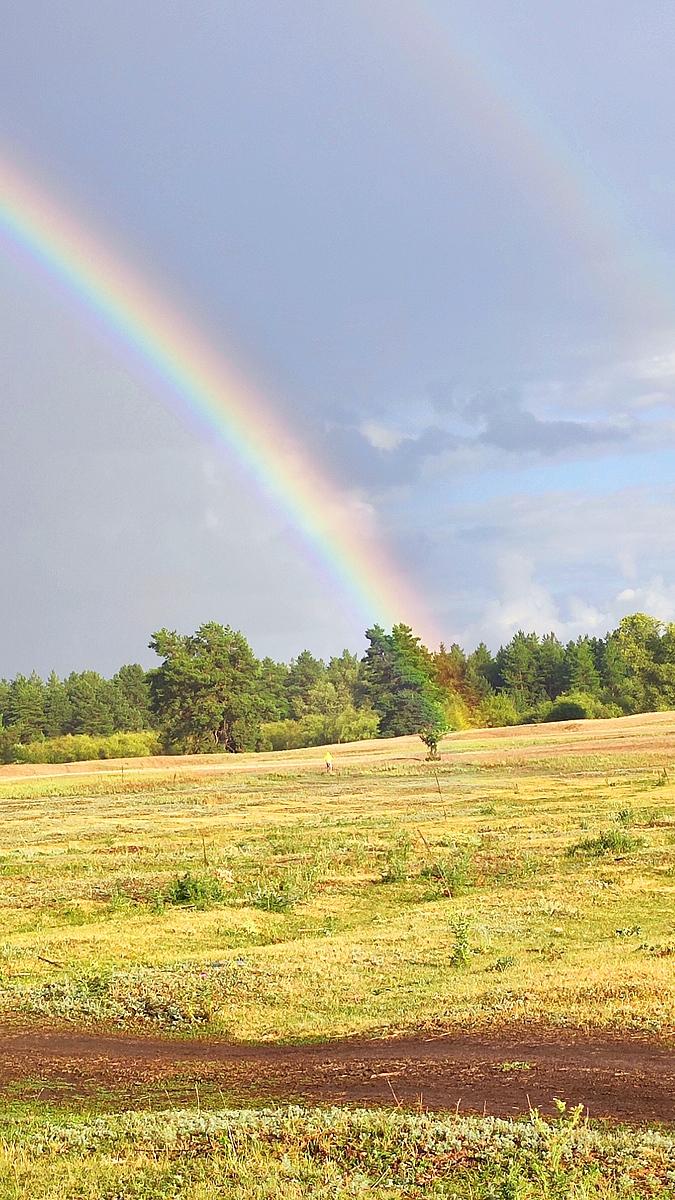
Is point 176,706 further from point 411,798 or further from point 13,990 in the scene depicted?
point 13,990

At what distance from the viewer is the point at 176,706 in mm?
112938

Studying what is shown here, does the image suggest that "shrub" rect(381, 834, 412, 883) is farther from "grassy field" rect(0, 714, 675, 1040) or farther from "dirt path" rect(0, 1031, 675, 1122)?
"dirt path" rect(0, 1031, 675, 1122)

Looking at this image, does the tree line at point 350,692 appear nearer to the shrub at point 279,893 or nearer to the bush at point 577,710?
the bush at point 577,710

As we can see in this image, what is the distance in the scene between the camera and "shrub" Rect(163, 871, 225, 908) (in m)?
23.2

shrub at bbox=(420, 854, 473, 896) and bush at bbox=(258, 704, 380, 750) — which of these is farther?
bush at bbox=(258, 704, 380, 750)

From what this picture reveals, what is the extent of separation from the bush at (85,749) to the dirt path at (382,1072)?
105426mm

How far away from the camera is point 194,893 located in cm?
2353

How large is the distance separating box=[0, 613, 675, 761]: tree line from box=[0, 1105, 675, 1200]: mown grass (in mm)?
64914

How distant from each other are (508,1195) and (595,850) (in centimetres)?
2050

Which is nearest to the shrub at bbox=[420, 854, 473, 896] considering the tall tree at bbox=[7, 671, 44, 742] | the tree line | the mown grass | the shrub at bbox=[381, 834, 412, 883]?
the shrub at bbox=[381, 834, 412, 883]

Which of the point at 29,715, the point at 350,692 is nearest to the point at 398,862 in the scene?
the point at 29,715

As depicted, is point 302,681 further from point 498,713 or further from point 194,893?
point 194,893

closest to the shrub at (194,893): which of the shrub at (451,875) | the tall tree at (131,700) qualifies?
the shrub at (451,875)

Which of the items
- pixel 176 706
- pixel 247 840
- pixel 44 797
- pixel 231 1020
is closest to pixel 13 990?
pixel 231 1020
